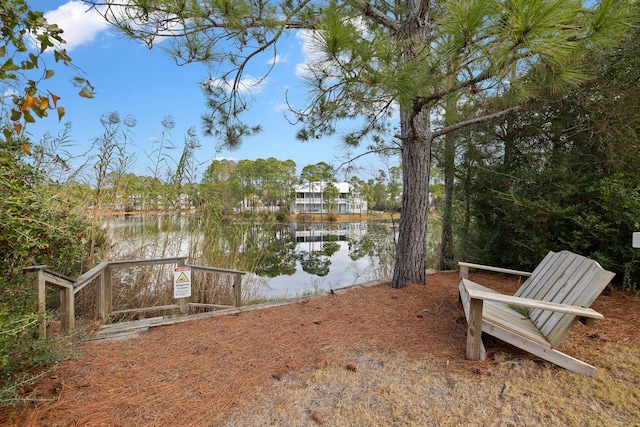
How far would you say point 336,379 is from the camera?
6.53 feet

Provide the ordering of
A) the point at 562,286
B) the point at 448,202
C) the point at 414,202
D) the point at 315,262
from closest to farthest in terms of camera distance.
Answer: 1. the point at 562,286
2. the point at 414,202
3. the point at 448,202
4. the point at 315,262

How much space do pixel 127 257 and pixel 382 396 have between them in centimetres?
335

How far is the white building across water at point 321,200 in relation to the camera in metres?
33.6

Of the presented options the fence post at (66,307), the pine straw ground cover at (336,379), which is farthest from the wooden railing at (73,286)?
the pine straw ground cover at (336,379)

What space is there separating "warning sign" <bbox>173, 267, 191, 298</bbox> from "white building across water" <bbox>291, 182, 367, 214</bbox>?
28831 mm

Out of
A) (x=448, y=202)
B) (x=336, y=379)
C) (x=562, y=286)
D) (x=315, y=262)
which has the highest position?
(x=448, y=202)

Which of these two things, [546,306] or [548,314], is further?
[548,314]

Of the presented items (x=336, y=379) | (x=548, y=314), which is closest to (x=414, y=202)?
(x=548, y=314)

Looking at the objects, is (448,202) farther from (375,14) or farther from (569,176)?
(375,14)

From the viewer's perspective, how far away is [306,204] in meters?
37.7

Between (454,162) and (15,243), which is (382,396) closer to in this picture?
(15,243)

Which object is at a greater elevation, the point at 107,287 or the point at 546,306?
the point at 546,306

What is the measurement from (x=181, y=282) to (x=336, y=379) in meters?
1.96

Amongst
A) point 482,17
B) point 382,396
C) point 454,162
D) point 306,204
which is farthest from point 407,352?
point 306,204
